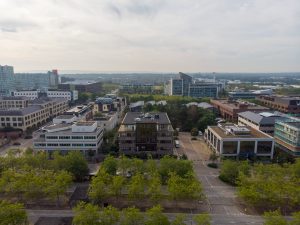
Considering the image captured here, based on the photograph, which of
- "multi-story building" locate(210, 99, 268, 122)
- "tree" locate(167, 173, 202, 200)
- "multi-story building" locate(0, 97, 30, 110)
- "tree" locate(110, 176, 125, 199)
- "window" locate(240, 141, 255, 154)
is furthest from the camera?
"multi-story building" locate(0, 97, 30, 110)

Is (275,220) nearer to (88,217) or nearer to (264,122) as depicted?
(88,217)

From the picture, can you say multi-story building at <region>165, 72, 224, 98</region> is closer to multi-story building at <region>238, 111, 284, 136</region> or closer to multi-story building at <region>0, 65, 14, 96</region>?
multi-story building at <region>238, 111, 284, 136</region>

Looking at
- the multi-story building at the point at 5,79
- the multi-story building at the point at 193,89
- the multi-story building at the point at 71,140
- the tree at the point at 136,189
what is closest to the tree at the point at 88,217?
the tree at the point at 136,189

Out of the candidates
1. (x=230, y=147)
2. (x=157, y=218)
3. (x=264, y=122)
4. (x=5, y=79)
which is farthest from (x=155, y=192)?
(x=5, y=79)

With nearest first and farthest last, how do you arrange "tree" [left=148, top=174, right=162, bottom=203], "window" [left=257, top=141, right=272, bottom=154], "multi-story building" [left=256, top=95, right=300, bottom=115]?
1. "tree" [left=148, top=174, right=162, bottom=203]
2. "window" [left=257, top=141, right=272, bottom=154]
3. "multi-story building" [left=256, top=95, right=300, bottom=115]

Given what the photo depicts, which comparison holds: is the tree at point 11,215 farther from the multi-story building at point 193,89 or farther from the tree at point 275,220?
the multi-story building at point 193,89

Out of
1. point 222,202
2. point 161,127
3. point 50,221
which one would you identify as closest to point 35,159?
point 50,221

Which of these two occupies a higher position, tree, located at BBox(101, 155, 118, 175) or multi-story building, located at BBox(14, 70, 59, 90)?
multi-story building, located at BBox(14, 70, 59, 90)

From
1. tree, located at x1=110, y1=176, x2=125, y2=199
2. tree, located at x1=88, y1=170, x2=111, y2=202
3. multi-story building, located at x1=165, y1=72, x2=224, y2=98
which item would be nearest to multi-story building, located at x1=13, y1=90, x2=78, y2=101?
multi-story building, located at x1=165, y1=72, x2=224, y2=98

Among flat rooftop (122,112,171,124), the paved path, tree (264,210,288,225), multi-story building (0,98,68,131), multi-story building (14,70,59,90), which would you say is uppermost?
multi-story building (14,70,59,90)
